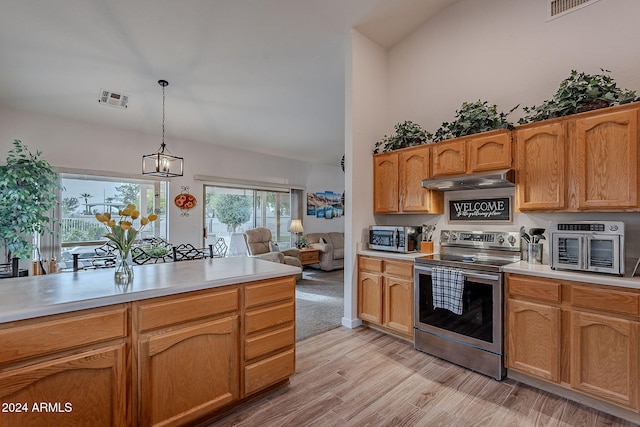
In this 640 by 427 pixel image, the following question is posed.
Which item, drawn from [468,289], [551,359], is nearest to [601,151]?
[468,289]

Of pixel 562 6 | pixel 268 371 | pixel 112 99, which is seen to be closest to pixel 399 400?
pixel 268 371

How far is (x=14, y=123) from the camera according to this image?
4055 mm

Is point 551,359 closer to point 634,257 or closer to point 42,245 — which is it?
point 634,257

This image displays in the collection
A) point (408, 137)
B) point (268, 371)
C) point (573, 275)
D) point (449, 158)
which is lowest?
point (268, 371)

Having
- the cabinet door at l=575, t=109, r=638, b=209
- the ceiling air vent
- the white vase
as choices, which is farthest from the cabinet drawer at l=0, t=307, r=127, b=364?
the ceiling air vent

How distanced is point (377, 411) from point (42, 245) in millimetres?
5112

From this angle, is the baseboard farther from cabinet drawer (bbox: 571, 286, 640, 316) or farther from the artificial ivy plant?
the artificial ivy plant

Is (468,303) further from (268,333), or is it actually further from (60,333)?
(60,333)

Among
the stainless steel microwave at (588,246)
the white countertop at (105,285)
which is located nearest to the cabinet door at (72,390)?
the white countertop at (105,285)

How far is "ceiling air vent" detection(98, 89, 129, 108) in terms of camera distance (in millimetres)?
3905

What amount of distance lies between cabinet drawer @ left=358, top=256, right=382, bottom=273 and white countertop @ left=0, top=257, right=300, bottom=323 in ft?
4.46

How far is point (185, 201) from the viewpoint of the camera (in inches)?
219

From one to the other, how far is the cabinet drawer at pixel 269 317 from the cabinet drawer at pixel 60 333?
2.30 feet

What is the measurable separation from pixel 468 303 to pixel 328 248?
168 inches
